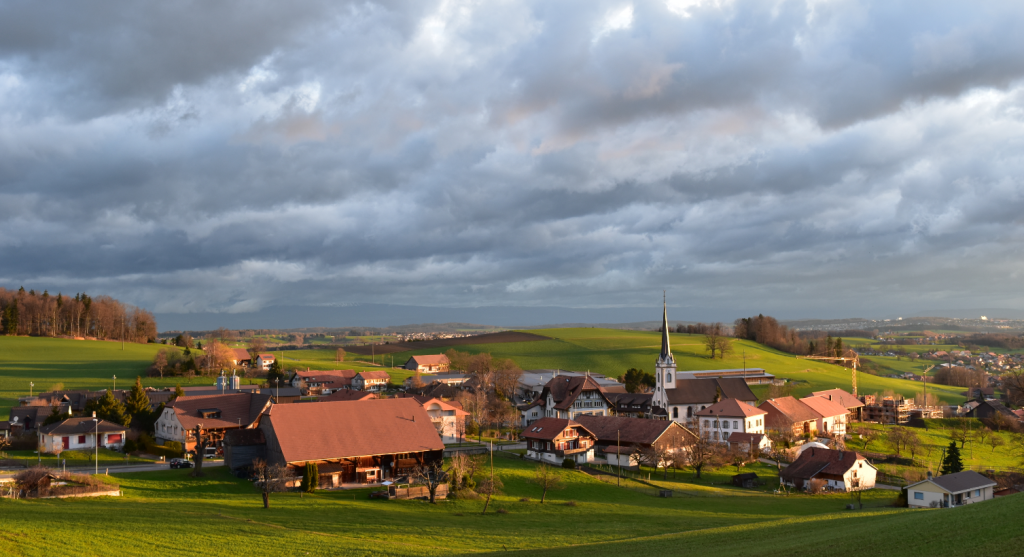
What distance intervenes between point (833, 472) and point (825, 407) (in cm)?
4115

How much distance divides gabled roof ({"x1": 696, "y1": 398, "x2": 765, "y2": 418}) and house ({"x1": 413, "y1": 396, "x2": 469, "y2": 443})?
113 ft

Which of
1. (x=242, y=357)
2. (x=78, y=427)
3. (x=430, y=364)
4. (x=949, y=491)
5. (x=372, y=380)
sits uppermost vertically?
(x=242, y=357)

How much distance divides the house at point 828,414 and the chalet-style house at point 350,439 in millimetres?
63387

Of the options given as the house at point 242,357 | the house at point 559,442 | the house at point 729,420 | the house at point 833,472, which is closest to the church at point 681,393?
the house at point 729,420

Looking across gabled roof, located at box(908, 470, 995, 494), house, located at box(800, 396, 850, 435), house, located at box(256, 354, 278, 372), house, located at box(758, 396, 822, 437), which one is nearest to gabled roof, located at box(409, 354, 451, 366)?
house, located at box(256, 354, 278, 372)

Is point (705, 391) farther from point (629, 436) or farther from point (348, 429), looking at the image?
point (348, 429)

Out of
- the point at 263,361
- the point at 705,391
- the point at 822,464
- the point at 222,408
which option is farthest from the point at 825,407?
the point at 263,361

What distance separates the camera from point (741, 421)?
88125 mm

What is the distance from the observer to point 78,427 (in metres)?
66.5

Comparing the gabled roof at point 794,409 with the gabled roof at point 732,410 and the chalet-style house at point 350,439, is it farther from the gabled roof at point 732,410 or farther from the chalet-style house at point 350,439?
the chalet-style house at point 350,439

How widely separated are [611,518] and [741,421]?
2016 inches

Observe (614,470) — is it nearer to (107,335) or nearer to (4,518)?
(4,518)

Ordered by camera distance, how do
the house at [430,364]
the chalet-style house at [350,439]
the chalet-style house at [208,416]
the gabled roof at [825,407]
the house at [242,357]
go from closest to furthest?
1. the chalet-style house at [350,439]
2. the chalet-style house at [208,416]
3. the gabled roof at [825,407]
4. the house at [242,357]
5. the house at [430,364]

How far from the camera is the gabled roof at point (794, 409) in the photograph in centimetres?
9325
